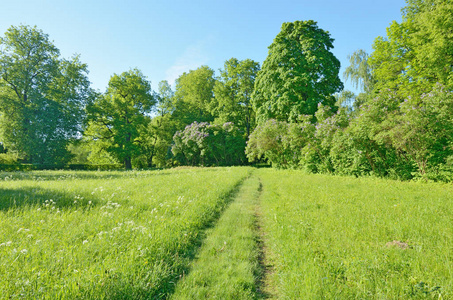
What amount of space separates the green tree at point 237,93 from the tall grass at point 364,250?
97.4ft

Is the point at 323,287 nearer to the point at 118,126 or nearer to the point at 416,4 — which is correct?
the point at 416,4

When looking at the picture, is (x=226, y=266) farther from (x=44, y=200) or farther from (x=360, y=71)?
(x=360, y=71)

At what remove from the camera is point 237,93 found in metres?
35.7

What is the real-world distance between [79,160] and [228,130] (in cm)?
5202

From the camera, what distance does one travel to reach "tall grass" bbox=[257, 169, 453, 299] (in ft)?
8.26

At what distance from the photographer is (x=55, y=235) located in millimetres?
3453

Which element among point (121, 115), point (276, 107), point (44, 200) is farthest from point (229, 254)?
point (121, 115)

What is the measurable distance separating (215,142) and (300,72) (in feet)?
52.6

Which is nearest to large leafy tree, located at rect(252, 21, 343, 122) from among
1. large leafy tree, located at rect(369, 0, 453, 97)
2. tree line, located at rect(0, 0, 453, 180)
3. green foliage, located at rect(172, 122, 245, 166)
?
tree line, located at rect(0, 0, 453, 180)

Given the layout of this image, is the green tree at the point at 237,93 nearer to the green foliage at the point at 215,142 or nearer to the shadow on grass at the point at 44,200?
the green foliage at the point at 215,142

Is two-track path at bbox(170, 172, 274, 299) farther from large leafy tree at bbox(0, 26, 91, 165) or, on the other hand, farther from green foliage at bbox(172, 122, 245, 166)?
large leafy tree at bbox(0, 26, 91, 165)

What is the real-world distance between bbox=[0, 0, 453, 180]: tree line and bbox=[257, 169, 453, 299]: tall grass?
6.50m

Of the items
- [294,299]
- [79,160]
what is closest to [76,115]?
[79,160]

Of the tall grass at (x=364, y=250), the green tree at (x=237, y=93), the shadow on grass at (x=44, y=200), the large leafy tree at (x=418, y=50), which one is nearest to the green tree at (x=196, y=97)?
the green tree at (x=237, y=93)
